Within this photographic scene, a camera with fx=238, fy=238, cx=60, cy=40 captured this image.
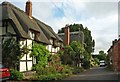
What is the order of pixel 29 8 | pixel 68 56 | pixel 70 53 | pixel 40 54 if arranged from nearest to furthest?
A: pixel 40 54
pixel 29 8
pixel 68 56
pixel 70 53

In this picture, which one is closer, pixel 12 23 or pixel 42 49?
pixel 12 23

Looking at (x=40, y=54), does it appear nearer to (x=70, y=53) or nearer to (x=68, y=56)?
(x=68, y=56)

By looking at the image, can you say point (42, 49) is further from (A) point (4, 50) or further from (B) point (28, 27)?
(A) point (4, 50)

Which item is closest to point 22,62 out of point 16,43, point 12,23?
point 16,43

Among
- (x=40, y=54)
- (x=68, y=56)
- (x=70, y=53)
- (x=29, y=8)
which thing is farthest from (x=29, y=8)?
(x=70, y=53)

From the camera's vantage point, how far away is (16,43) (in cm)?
2461

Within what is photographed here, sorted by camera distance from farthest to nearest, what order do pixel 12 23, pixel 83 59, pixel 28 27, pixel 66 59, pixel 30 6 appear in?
pixel 83 59 < pixel 66 59 < pixel 30 6 < pixel 28 27 < pixel 12 23

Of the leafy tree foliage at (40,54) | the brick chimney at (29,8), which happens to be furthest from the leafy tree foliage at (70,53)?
the brick chimney at (29,8)

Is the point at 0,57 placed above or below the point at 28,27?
below

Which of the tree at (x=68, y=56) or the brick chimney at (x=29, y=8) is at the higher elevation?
the brick chimney at (x=29, y=8)

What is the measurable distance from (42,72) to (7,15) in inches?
291

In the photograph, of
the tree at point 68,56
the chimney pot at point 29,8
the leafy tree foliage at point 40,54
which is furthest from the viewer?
the tree at point 68,56

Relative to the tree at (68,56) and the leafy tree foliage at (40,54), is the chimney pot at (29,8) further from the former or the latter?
the tree at (68,56)

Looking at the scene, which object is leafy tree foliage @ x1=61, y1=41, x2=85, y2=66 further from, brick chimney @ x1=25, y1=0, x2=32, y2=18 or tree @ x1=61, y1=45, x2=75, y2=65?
brick chimney @ x1=25, y1=0, x2=32, y2=18
